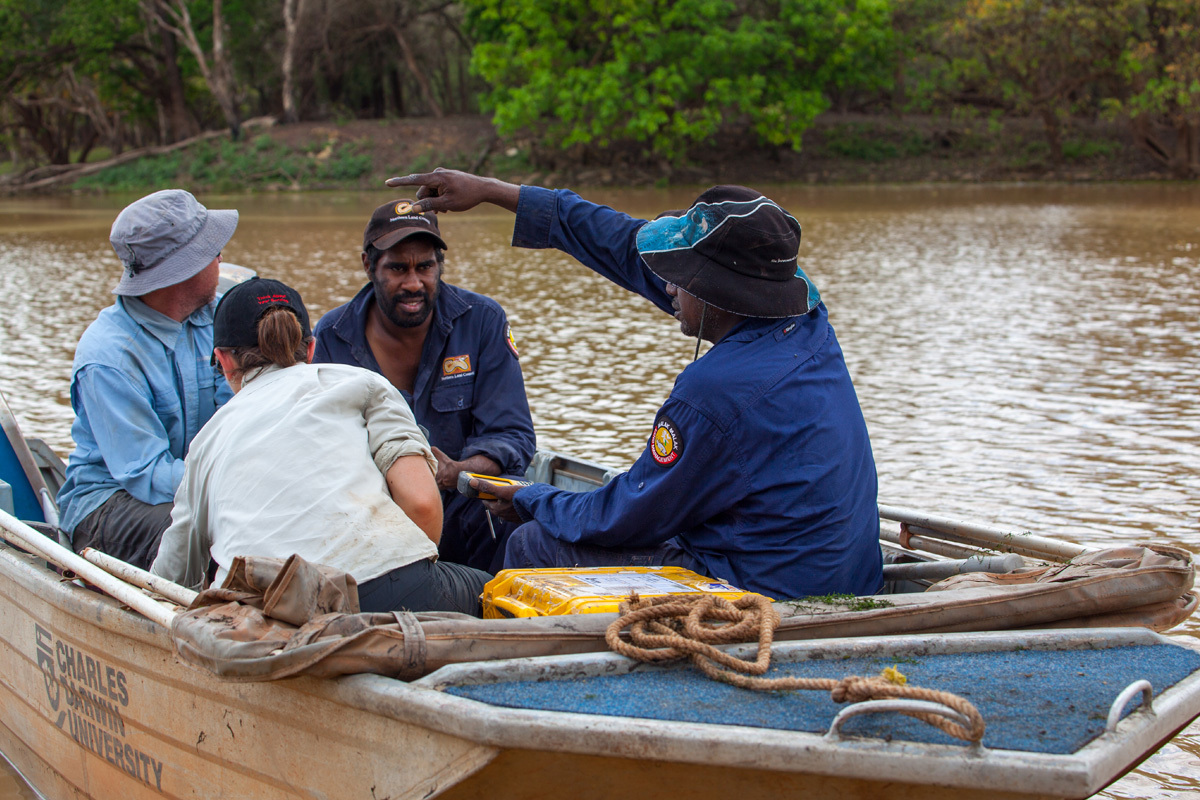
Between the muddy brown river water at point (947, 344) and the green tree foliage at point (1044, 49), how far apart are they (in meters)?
6.77

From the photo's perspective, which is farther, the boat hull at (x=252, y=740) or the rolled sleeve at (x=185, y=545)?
the rolled sleeve at (x=185, y=545)

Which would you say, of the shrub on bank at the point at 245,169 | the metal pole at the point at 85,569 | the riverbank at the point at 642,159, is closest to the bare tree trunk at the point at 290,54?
the riverbank at the point at 642,159

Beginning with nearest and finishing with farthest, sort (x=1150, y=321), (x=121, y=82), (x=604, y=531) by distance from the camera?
(x=604, y=531) < (x=1150, y=321) < (x=121, y=82)

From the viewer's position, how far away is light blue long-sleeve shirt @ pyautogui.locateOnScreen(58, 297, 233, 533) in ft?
12.1

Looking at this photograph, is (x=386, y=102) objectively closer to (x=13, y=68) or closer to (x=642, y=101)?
(x=13, y=68)

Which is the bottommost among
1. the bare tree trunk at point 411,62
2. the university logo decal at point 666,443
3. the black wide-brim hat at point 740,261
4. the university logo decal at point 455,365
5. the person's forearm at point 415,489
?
the university logo decal at point 455,365

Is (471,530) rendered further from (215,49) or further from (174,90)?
(174,90)

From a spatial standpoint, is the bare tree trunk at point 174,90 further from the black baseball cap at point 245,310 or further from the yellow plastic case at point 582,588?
the yellow plastic case at point 582,588

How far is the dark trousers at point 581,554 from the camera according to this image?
10.0 ft

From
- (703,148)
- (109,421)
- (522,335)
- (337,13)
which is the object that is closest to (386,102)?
(337,13)

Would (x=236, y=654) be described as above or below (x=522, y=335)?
above

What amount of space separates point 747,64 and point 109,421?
26.7 meters

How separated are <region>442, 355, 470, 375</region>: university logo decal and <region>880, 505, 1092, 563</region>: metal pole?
161cm

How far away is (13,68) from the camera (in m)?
33.8
